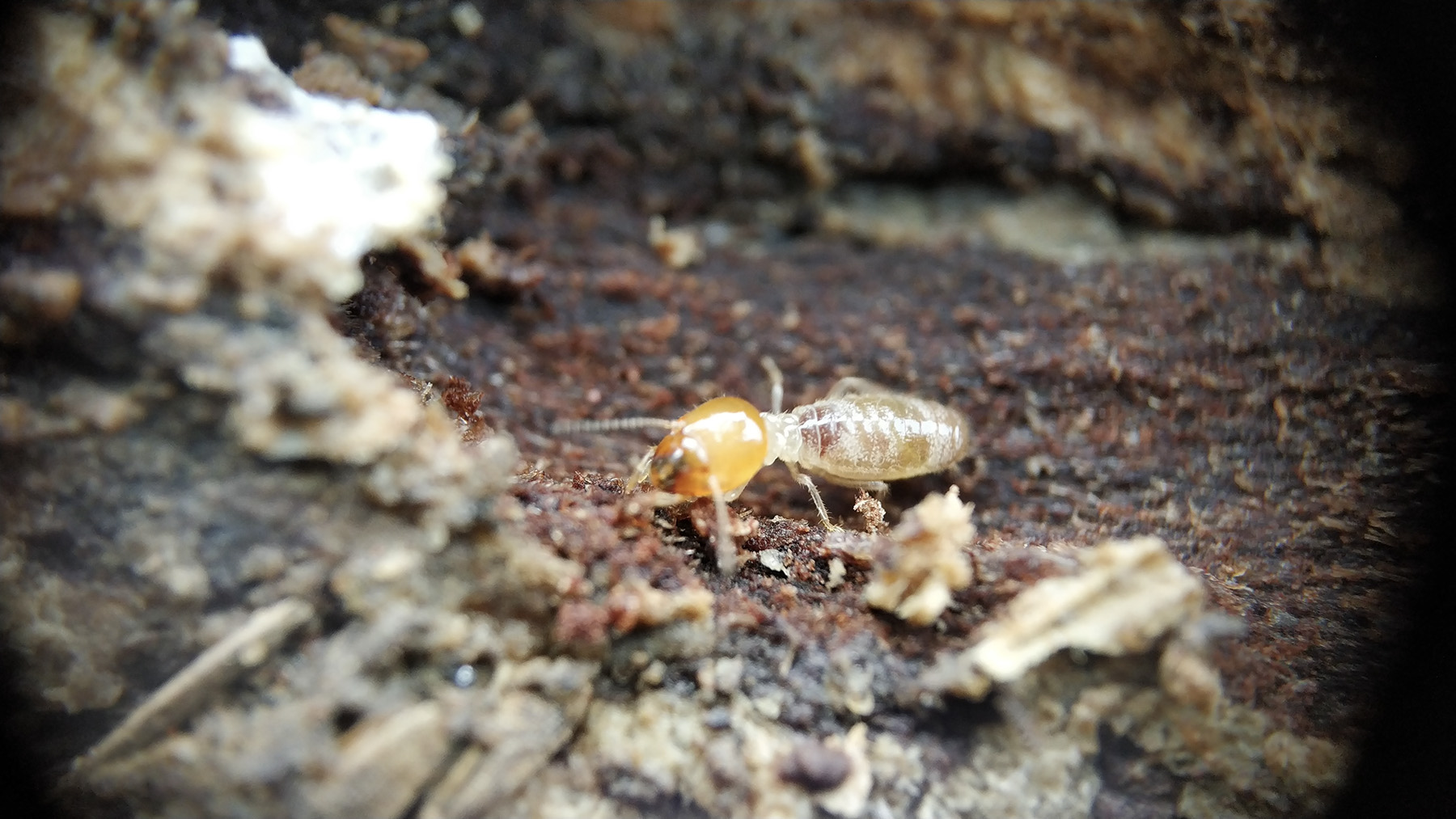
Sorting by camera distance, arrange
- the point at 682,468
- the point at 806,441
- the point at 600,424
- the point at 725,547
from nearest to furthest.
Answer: the point at 725,547
the point at 682,468
the point at 600,424
the point at 806,441

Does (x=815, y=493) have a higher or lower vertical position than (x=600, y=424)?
lower

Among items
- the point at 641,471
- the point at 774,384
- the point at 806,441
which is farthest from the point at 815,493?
the point at 641,471

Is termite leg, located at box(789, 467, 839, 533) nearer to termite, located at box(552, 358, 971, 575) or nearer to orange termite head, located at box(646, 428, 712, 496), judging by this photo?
termite, located at box(552, 358, 971, 575)

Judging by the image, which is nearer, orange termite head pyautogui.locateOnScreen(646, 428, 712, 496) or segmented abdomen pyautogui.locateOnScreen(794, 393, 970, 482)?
orange termite head pyautogui.locateOnScreen(646, 428, 712, 496)

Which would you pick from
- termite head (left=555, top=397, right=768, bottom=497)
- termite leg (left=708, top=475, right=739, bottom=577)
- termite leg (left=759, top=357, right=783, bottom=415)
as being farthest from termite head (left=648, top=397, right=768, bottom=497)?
termite leg (left=759, top=357, right=783, bottom=415)

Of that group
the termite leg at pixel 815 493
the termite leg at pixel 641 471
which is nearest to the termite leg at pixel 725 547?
the termite leg at pixel 641 471

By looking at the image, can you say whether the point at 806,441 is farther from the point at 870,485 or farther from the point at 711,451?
the point at 711,451

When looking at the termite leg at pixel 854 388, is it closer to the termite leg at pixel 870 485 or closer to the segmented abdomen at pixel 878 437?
the segmented abdomen at pixel 878 437
